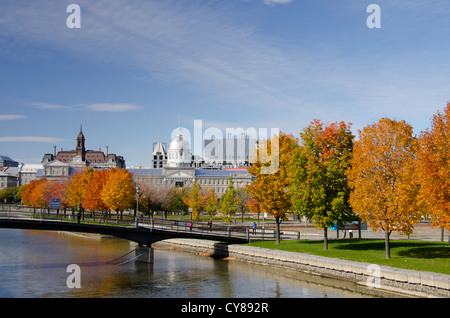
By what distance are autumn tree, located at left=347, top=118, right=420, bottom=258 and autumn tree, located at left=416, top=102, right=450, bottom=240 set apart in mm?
1765

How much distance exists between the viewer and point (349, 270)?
3150 centimetres

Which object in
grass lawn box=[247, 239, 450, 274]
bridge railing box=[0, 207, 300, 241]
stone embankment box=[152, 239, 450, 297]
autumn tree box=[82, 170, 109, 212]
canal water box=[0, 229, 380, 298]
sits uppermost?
autumn tree box=[82, 170, 109, 212]

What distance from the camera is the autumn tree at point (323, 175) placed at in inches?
1500

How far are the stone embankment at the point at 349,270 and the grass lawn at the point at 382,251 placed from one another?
4.64ft

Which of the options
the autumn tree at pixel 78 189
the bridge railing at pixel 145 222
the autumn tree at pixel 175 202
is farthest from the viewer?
the autumn tree at pixel 175 202

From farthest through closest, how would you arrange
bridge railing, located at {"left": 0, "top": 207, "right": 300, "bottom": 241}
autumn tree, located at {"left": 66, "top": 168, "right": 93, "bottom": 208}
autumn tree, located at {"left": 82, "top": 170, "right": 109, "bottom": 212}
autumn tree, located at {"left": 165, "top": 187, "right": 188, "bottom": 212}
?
autumn tree, located at {"left": 165, "top": 187, "right": 188, "bottom": 212} → autumn tree, located at {"left": 66, "top": 168, "right": 93, "bottom": 208} → autumn tree, located at {"left": 82, "top": 170, "right": 109, "bottom": 212} → bridge railing, located at {"left": 0, "top": 207, "right": 300, "bottom": 241}

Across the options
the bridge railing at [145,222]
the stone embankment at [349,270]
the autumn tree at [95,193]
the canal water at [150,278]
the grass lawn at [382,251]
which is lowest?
the canal water at [150,278]

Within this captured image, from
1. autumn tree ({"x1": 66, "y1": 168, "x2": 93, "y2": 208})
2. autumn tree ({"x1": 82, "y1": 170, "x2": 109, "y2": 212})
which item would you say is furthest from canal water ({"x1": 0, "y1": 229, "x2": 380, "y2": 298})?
autumn tree ({"x1": 66, "y1": 168, "x2": 93, "y2": 208})

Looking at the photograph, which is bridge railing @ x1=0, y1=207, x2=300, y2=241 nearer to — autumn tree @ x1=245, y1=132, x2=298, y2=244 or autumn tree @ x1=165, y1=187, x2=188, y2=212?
autumn tree @ x1=245, y1=132, x2=298, y2=244

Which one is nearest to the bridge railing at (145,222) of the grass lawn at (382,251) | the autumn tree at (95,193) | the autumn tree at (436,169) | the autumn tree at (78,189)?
the grass lawn at (382,251)

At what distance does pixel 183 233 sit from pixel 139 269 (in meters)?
6.31

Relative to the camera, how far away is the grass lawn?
29742mm

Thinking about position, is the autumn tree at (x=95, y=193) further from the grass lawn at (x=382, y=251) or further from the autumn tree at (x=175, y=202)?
the grass lawn at (x=382, y=251)
